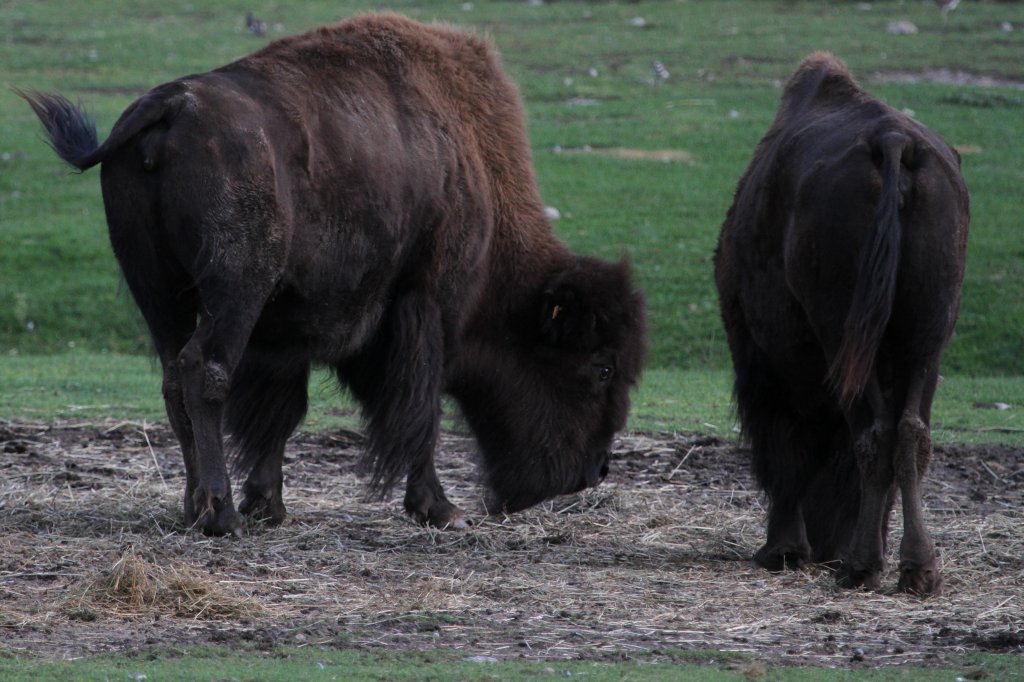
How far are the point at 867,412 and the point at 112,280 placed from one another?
10076mm

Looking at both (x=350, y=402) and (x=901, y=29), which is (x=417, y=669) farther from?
(x=901, y=29)

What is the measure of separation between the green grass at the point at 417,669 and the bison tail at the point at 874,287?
1.28m

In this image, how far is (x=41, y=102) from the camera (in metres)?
6.73

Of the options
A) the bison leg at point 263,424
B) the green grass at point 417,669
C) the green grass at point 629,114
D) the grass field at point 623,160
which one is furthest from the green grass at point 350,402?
the green grass at point 417,669

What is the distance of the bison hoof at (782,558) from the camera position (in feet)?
22.0

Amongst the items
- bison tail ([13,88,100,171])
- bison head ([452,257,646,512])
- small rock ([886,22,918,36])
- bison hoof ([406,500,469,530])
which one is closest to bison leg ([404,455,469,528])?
bison hoof ([406,500,469,530])

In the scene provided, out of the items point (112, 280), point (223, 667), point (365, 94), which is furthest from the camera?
point (112, 280)

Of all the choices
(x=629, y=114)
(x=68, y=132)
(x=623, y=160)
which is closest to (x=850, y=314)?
(x=68, y=132)

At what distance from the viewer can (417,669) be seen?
4.70m

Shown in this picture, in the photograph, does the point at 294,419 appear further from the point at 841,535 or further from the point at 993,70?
the point at 993,70

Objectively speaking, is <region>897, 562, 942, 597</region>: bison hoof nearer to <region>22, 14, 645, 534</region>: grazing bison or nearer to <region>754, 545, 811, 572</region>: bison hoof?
<region>754, 545, 811, 572</region>: bison hoof

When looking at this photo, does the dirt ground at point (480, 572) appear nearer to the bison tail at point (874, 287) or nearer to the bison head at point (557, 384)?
the bison head at point (557, 384)

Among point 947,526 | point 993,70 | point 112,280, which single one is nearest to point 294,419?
point 947,526

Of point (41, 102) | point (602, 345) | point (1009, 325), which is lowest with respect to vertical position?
point (1009, 325)
